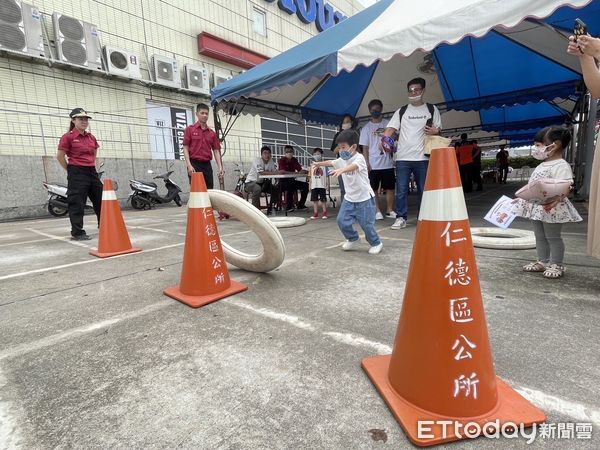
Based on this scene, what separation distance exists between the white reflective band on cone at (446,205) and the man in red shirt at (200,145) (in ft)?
15.5

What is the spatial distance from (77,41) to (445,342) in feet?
41.3

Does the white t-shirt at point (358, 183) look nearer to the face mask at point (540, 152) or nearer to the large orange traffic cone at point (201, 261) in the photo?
the face mask at point (540, 152)

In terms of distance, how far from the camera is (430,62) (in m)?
7.64

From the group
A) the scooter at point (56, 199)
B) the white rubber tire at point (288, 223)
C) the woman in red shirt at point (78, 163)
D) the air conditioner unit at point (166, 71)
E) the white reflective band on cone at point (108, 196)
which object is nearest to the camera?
the white reflective band on cone at point (108, 196)

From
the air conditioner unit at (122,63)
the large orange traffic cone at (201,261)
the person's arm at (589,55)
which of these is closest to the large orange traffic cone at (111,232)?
the large orange traffic cone at (201,261)

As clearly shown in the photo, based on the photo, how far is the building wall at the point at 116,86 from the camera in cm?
908

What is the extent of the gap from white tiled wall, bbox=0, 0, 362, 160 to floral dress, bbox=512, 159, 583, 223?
1123 cm

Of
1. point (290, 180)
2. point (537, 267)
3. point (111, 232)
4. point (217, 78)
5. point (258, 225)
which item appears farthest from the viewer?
point (217, 78)

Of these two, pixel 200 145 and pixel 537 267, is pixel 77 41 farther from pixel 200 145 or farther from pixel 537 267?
pixel 537 267

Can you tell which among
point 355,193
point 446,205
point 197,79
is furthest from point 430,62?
point 197,79

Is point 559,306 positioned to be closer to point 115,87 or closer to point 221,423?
point 221,423

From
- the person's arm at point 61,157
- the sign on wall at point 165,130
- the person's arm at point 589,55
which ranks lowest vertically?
the person's arm at point 61,157

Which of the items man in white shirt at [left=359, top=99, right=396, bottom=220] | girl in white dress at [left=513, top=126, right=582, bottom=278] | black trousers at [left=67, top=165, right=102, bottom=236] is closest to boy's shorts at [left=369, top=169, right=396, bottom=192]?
man in white shirt at [left=359, top=99, right=396, bottom=220]

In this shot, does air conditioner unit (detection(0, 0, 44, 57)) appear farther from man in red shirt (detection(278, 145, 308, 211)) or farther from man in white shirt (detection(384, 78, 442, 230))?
man in white shirt (detection(384, 78, 442, 230))
